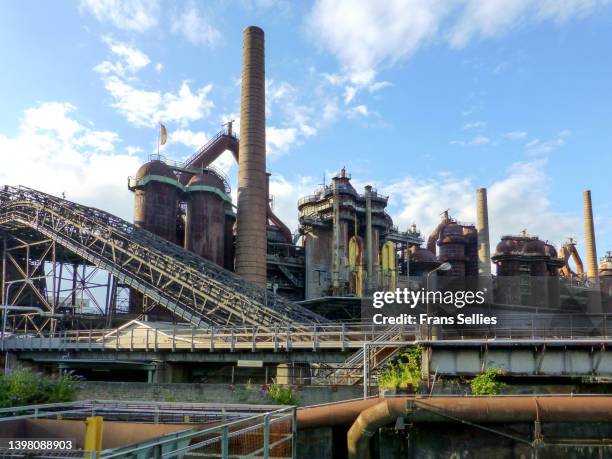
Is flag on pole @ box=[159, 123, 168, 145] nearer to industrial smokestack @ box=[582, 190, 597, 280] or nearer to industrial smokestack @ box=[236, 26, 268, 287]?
industrial smokestack @ box=[236, 26, 268, 287]

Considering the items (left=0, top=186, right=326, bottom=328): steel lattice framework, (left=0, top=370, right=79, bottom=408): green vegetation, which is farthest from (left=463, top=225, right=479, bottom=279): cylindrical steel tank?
(left=0, top=370, right=79, bottom=408): green vegetation

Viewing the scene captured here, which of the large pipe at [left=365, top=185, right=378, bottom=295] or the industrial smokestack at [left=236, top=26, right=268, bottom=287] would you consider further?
the large pipe at [left=365, top=185, right=378, bottom=295]

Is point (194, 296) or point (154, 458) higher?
point (194, 296)

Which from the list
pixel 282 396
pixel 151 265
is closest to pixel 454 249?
→ pixel 151 265

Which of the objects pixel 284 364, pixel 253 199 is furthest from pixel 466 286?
pixel 284 364

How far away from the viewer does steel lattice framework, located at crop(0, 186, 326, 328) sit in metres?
39.4

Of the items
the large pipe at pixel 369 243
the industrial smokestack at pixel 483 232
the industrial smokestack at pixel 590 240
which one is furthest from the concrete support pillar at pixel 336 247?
the industrial smokestack at pixel 590 240

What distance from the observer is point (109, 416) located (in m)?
12.5

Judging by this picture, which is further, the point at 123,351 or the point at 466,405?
the point at 123,351

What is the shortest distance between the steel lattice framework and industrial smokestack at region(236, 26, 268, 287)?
13.7 ft

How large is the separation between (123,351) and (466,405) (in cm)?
2449

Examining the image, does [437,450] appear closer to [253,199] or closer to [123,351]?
[123,351]

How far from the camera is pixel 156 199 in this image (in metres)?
54.7

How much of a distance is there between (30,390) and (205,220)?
40.4m
